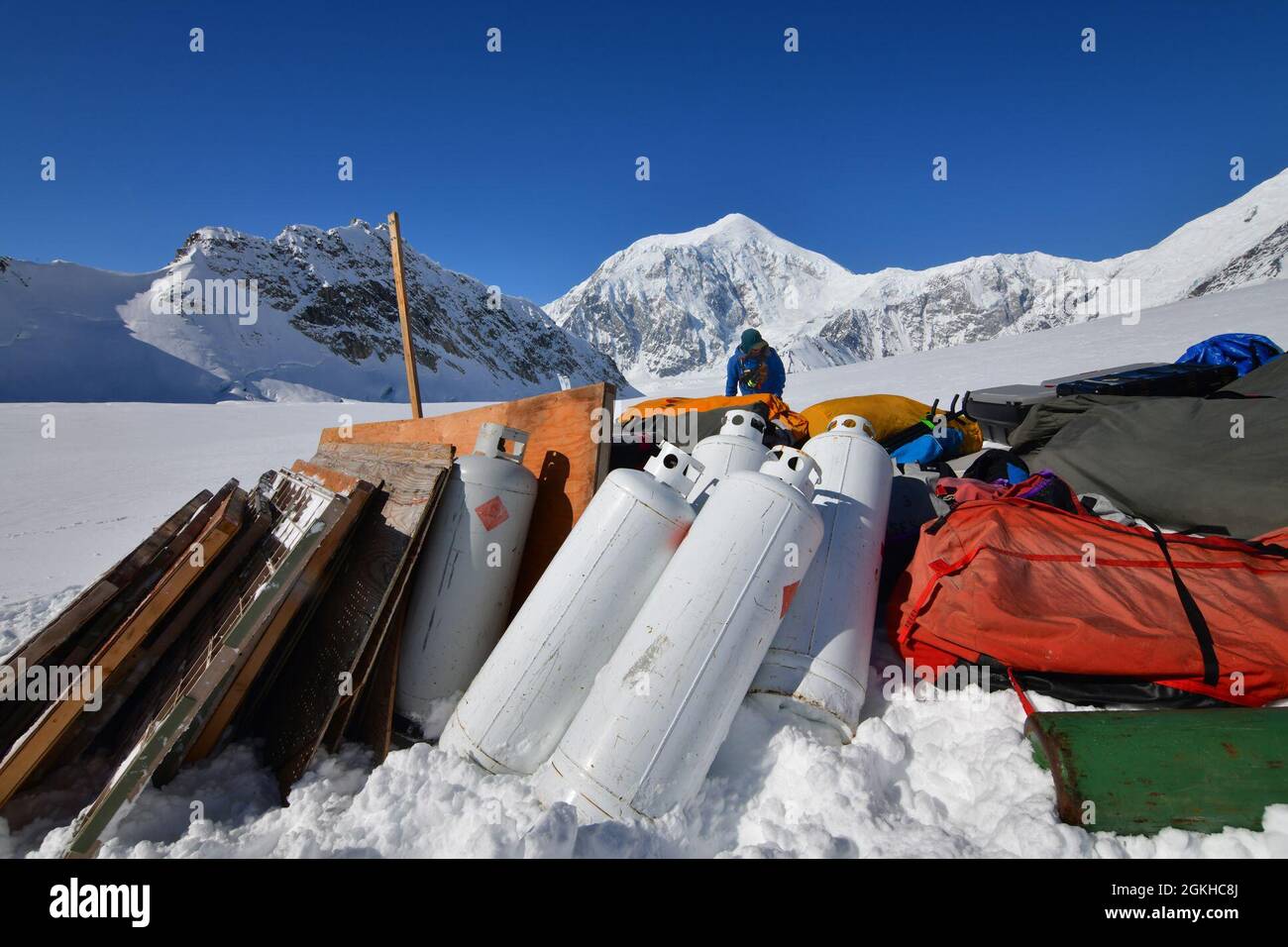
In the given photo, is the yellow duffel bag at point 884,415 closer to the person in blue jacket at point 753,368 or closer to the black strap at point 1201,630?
the person in blue jacket at point 753,368

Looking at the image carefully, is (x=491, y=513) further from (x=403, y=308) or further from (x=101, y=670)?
(x=403, y=308)

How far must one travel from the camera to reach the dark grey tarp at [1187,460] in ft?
10.3

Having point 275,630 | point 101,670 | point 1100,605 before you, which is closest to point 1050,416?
point 1100,605

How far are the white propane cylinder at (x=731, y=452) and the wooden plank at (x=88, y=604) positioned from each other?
3243 mm

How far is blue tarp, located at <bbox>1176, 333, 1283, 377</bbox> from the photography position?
4730 mm

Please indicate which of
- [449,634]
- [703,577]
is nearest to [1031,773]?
[703,577]

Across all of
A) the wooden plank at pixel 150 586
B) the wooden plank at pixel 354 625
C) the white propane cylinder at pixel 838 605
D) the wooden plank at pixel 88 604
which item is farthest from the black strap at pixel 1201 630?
the wooden plank at pixel 88 604

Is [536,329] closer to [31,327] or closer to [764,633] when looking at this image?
[31,327]

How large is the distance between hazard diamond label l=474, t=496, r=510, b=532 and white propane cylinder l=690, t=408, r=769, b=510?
3.37 feet

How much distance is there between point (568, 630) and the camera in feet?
7.85

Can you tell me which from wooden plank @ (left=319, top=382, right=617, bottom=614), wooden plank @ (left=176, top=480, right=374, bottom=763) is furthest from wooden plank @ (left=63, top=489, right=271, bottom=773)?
wooden plank @ (left=319, top=382, right=617, bottom=614)

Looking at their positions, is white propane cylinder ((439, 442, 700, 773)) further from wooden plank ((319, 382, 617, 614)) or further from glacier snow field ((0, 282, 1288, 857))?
wooden plank ((319, 382, 617, 614))

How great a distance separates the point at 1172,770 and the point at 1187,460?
2.61 m

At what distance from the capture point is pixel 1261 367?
3982 millimetres
